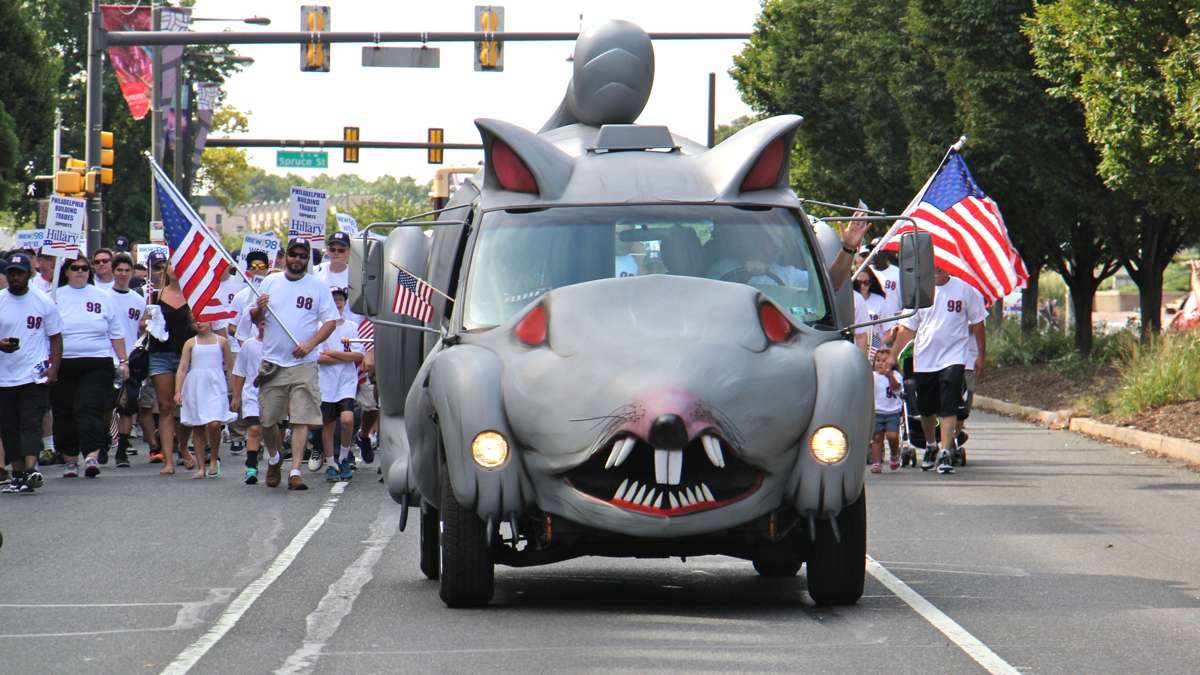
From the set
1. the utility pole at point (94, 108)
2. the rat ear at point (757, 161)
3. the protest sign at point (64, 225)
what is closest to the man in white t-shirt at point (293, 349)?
the rat ear at point (757, 161)

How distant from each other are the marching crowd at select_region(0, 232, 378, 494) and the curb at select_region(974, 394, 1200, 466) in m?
7.44

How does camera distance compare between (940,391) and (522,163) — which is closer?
(522,163)

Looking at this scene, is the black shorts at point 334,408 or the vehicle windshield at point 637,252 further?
the black shorts at point 334,408

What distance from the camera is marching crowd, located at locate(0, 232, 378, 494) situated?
658 inches

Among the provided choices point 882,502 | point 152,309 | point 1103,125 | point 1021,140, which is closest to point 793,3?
point 1021,140

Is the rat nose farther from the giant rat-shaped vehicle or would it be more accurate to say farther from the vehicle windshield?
the vehicle windshield

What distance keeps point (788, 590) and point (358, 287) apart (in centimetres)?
261

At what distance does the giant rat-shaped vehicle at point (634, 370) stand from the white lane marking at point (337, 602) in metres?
0.46

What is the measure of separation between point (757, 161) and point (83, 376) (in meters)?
9.71

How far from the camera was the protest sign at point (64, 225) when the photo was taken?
25797mm

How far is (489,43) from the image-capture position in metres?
28.3

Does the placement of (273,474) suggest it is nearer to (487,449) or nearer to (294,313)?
(294,313)

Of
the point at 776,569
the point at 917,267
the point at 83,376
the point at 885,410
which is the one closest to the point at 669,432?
the point at 917,267

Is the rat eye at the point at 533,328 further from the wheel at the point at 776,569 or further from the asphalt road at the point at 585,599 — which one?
the wheel at the point at 776,569
